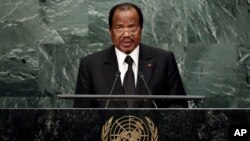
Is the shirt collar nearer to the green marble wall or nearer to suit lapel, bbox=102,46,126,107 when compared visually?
suit lapel, bbox=102,46,126,107

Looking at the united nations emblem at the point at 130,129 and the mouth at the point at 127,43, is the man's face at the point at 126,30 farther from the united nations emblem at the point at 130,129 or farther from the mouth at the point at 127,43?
the united nations emblem at the point at 130,129

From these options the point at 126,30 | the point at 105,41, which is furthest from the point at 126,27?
the point at 105,41

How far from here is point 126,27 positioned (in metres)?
4.13

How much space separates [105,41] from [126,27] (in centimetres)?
210

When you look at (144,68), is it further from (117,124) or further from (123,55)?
(117,124)

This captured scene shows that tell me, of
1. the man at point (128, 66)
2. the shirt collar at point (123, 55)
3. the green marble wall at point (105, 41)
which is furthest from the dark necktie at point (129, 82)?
the green marble wall at point (105, 41)

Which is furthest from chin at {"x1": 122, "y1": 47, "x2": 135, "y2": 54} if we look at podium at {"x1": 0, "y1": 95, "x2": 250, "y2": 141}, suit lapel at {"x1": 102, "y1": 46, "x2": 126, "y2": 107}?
podium at {"x1": 0, "y1": 95, "x2": 250, "y2": 141}

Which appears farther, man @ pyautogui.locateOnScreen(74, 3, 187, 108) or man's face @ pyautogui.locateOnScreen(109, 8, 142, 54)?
man's face @ pyautogui.locateOnScreen(109, 8, 142, 54)

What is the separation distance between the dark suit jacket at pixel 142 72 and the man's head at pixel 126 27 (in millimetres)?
114

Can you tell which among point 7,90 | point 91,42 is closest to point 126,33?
point 91,42

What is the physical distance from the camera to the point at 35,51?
20.5 feet

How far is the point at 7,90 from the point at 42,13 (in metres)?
0.86

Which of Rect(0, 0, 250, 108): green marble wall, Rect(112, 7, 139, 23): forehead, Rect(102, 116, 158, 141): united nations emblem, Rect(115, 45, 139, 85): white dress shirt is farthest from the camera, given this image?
Rect(0, 0, 250, 108): green marble wall

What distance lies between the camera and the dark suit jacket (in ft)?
13.2
